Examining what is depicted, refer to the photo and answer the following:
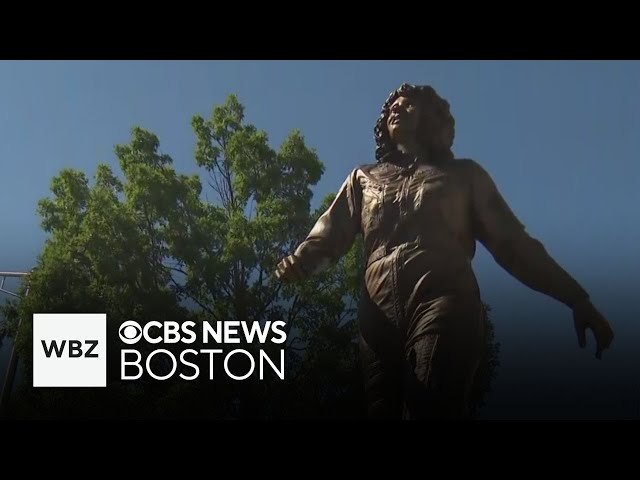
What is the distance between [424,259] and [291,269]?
2.42ft

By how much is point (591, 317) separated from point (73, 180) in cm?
616

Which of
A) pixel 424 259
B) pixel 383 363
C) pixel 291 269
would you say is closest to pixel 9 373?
pixel 291 269

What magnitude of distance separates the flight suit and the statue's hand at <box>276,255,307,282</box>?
0.04 metres

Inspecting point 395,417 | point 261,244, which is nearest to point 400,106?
point 395,417

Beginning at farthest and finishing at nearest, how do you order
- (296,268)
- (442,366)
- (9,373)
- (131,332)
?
(9,373) → (131,332) → (296,268) → (442,366)

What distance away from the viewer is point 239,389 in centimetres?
680

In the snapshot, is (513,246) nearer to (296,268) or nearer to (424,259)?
(424,259)

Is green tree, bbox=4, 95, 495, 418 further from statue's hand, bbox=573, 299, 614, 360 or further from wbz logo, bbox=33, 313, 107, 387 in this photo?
statue's hand, bbox=573, 299, 614, 360

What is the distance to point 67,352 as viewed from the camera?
539 cm

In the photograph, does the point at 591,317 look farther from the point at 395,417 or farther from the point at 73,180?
the point at 73,180

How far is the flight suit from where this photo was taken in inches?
132

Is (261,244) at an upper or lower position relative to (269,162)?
lower

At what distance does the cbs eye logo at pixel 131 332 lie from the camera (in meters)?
5.56

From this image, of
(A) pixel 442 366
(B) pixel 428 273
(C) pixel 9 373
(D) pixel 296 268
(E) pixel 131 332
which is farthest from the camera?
(C) pixel 9 373
